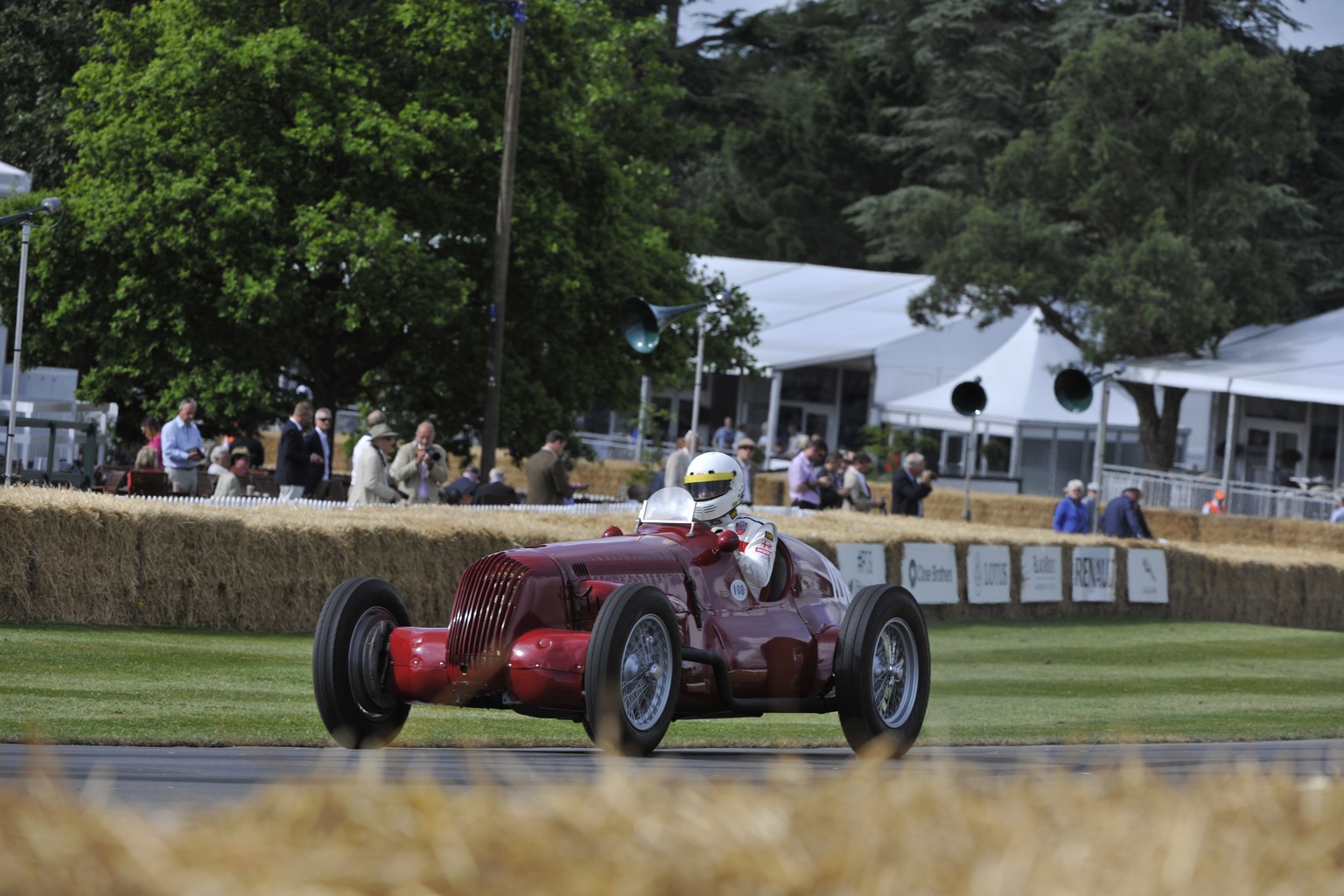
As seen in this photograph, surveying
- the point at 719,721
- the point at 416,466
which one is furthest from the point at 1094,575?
the point at 719,721

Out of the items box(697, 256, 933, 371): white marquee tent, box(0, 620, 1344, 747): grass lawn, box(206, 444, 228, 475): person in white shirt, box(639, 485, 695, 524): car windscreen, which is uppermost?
box(697, 256, 933, 371): white marquee tent

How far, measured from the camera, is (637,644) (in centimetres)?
795

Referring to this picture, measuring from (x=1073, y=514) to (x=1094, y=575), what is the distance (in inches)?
63.6

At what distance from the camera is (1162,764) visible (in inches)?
363

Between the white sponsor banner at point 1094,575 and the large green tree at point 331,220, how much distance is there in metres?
8.72

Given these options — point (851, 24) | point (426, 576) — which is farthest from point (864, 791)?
point (851, 24)

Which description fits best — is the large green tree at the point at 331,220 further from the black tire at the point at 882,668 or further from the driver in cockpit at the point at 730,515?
the black tire at the point at 882,668

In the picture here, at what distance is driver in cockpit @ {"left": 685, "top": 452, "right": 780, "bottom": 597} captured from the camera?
9297 millimetres

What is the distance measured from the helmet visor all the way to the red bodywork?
17 cm

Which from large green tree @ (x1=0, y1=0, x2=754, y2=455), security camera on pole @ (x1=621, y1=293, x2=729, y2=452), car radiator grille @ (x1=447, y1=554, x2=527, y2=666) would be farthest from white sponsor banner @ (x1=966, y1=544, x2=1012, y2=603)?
car radiator grille @ (x1=447, y1=554, x2=527, y2=666)

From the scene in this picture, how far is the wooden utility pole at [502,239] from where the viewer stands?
84.1 ft

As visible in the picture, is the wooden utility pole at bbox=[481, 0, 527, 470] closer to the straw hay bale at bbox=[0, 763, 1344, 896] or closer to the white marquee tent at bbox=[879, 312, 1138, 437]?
the white marquee tent at bbox=[879, 312, 1138, 437]

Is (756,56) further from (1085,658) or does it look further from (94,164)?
(1085,658)

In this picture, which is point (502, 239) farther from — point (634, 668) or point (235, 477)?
point (634, 668)
